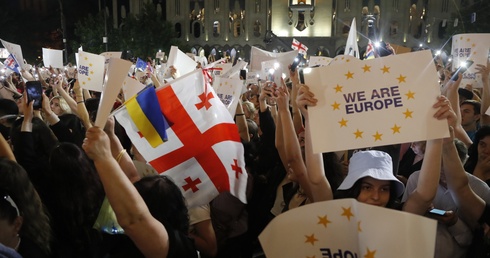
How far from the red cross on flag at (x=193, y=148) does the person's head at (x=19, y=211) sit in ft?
2.71

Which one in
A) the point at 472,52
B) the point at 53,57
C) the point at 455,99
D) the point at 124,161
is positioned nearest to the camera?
the point at 124,161

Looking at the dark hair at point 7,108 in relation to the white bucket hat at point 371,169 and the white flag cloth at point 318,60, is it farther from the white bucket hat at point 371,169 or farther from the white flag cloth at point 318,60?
the white flag cloth at point 318,60

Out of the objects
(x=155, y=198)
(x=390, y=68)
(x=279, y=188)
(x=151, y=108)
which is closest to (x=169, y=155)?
(x=151, y=108)

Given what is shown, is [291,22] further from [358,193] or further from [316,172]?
[358,193]

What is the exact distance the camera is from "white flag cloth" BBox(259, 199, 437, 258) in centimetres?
200

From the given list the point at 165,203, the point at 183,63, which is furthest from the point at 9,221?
the point at 183,63

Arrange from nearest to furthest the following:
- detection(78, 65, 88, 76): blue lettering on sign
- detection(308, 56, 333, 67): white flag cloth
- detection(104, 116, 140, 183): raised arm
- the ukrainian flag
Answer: the ukrainian flag
detection(104, 116, 140, 183): raised arm
detection(78, 65, 88, 76): blue lettering on sign
detection(308, 56, 333, 67): white flag cloth

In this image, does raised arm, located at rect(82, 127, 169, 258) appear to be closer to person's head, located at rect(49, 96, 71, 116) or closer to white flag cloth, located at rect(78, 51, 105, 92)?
person's head, located at rect(49, 96, 71, 116)

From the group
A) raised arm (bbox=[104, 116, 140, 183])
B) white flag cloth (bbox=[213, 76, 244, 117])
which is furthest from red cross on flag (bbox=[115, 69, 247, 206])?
white flag cloth (bbox=[213, 76, 244, 117])

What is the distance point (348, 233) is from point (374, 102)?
43.2 inches

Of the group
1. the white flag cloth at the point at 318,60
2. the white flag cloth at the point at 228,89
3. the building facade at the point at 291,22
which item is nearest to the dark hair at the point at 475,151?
the white flag cloth at the point at 228,89

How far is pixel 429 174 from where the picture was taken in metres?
3.08

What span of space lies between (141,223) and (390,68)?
186 cm

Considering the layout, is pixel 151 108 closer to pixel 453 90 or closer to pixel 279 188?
pixel 279 188
